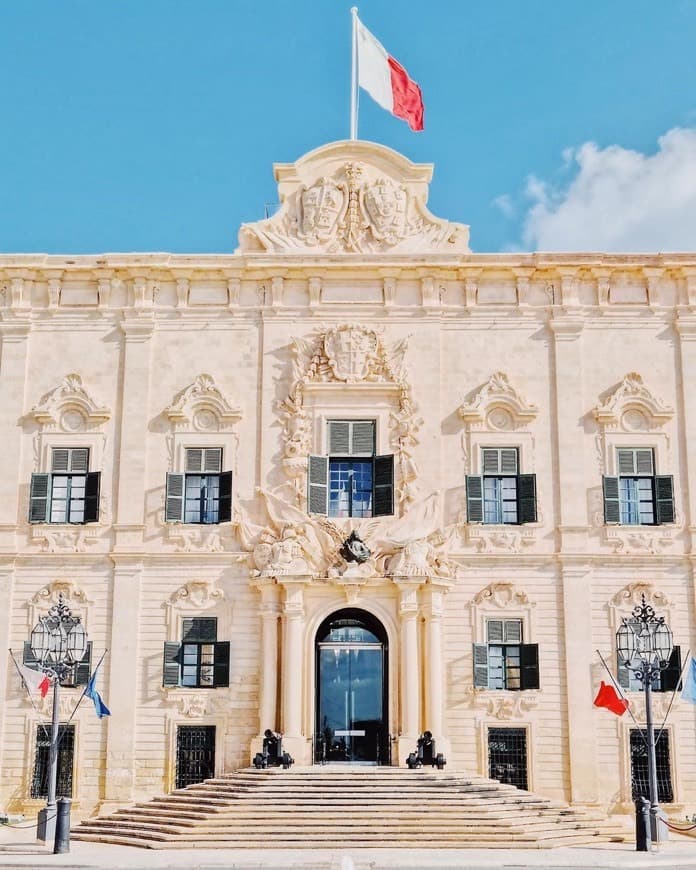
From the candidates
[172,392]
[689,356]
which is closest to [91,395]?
[172,392]

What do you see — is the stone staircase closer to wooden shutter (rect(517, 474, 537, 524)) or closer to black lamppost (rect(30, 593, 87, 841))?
black lamppost (rect(30, 593, 87, 841))

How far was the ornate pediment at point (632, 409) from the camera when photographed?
27.4m

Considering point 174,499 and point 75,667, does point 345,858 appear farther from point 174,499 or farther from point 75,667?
→ point 174,499

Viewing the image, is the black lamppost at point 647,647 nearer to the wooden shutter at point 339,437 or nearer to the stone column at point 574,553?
the stone column at point 574,553

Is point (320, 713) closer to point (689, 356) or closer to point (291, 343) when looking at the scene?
point (291, 343)

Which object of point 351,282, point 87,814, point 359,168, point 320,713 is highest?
point 359,168

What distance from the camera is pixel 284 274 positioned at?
28172 millimetres

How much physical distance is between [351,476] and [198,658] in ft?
17.0

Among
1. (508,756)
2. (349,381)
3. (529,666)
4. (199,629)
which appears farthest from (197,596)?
(508,756)

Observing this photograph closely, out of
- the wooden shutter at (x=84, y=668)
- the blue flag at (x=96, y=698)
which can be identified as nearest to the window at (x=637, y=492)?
the blue flag at (x=96, y=698)

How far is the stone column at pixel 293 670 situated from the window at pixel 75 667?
14.0 ft

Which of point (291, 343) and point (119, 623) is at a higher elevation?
point (291, 343)

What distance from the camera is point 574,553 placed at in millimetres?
26609

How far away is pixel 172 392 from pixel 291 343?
2.93 m
